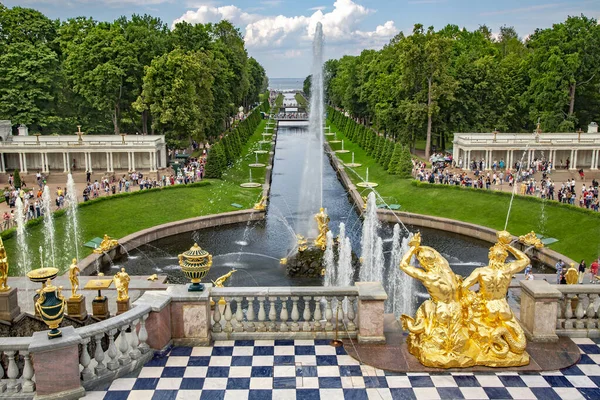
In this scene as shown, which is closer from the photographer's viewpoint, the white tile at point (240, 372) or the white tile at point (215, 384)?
the white tile at point (215, 384)

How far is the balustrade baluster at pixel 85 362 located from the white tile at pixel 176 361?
1647 mm

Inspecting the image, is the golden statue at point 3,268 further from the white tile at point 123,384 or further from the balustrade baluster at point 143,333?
the white tile at point 123,384

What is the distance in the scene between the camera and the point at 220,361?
1251cm

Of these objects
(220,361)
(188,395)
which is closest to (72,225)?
(220,361)

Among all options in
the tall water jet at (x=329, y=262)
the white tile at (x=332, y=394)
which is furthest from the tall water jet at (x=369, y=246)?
the white tile at (x=332, y=394)

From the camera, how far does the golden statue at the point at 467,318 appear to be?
12.1m

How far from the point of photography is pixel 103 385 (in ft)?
37.6

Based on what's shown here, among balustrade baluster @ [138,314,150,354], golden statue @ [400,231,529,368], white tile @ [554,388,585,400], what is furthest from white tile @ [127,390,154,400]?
white tile @ [554,388,585,400]

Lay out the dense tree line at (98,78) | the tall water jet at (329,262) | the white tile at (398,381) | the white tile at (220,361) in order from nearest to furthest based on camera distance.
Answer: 1. the white tile at (398,381)
2. the white tile at (220,361)
3. the tall water jet at (329,262)
4. the dense tree line at (98,78)

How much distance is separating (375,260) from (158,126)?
126 feet

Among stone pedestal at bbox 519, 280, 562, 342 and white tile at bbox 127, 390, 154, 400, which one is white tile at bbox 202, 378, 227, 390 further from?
stone pedestal at bbox 519, 280, 562, 342

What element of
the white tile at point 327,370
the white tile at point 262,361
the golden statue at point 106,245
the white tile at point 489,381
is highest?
the white tile at point 262,361

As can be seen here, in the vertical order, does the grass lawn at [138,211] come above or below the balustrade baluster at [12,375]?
below

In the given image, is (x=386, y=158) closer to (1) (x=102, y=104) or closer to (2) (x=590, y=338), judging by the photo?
(1) (x=102, y=104)
